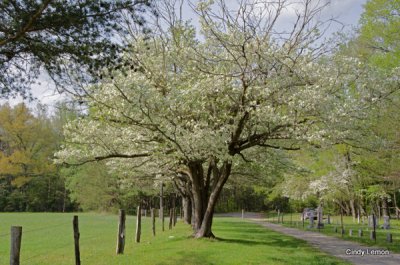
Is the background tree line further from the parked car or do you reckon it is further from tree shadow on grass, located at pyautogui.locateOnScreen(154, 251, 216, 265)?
the parked car

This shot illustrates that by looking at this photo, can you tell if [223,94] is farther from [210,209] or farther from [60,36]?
[60,36]

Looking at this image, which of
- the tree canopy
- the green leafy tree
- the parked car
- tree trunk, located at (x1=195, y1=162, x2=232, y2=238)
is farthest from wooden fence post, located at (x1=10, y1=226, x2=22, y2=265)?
the parked car

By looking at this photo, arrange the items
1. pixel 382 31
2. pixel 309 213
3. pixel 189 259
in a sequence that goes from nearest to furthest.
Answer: pixel 189 259 → pixel 382 31 → pixel 309 213

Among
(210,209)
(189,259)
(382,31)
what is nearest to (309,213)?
(382,31)

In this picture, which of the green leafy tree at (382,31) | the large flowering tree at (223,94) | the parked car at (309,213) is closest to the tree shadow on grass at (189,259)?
the large flowering tree at (223,94)

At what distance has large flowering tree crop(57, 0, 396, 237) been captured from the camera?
43.8 ft

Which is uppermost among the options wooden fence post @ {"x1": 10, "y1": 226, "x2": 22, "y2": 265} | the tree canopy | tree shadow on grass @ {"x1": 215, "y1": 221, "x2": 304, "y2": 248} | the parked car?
the tree canopy

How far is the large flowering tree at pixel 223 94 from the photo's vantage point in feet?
43.8

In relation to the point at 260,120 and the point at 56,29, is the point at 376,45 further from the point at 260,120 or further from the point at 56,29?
the point at 56,29

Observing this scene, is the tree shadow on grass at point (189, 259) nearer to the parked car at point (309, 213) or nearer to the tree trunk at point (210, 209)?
the tree trunk at point (210, 209)

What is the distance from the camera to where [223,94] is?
15.2m

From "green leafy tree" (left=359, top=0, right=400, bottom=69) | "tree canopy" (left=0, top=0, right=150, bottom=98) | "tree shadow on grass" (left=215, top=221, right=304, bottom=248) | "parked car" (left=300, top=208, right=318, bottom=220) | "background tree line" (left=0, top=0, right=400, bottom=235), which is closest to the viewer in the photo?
"tree canopy" (left=0, top=0, right=150, bottom=98)

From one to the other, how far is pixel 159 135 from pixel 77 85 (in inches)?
225

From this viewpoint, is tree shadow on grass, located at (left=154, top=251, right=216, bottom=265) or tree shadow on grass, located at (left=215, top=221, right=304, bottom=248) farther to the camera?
tree shadow on grass, located at (left=215, top=221, right=304, bottom=248)
